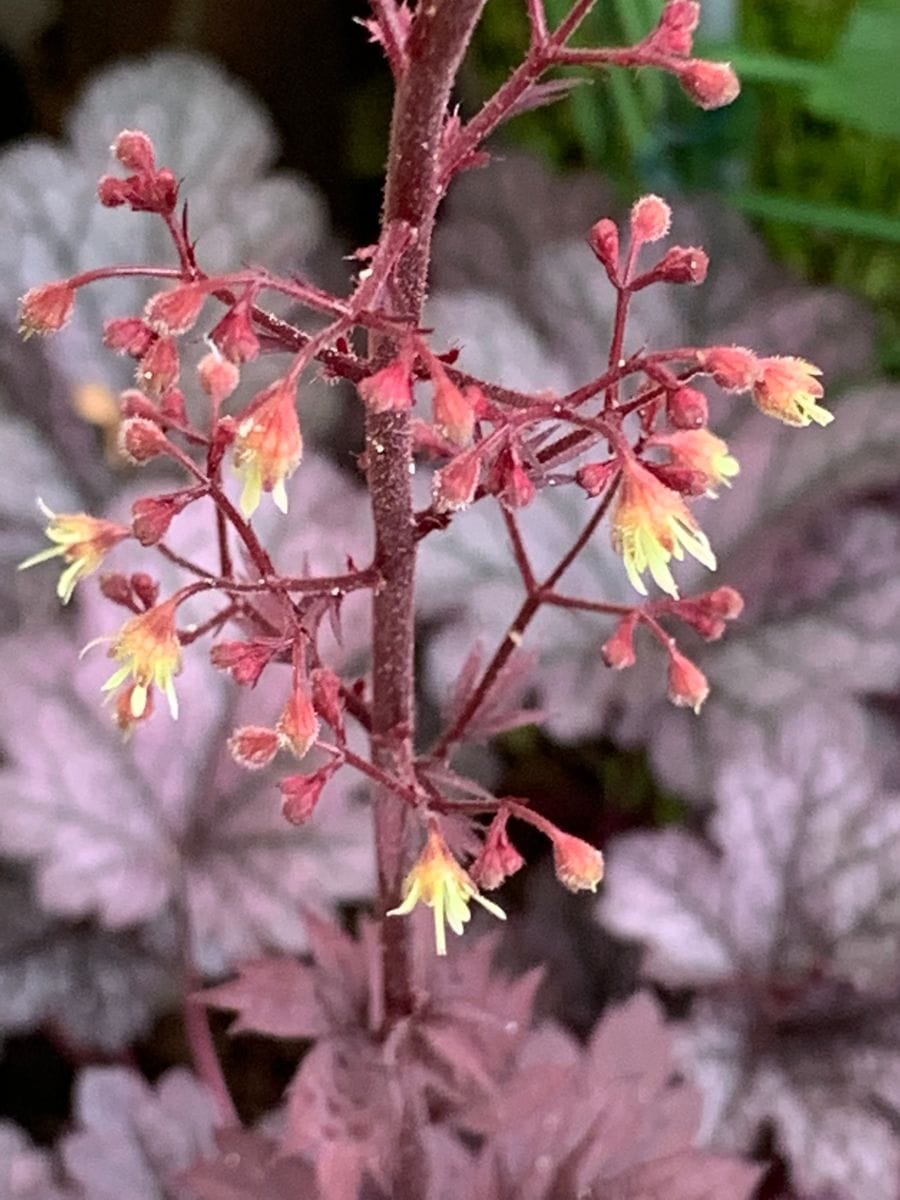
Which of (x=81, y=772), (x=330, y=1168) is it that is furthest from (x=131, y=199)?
(x=81, y=772)

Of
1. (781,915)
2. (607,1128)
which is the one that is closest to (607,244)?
(607,1128)

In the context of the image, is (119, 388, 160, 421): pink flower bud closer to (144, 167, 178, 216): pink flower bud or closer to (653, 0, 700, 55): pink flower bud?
(144, 167, 178, 216): pink flower bud

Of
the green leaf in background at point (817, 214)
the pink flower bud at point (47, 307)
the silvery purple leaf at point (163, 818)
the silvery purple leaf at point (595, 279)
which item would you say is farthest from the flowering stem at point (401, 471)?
the green leaf in background at point (817, 214)

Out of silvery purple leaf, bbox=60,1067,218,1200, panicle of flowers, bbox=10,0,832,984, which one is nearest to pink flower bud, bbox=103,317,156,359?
panicle of flowers, bbox=10,0,832,984

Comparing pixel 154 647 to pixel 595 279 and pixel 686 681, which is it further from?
pixel 595 279

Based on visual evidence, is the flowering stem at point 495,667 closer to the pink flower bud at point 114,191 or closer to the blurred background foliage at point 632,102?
the pink flower bud at point 114,191
